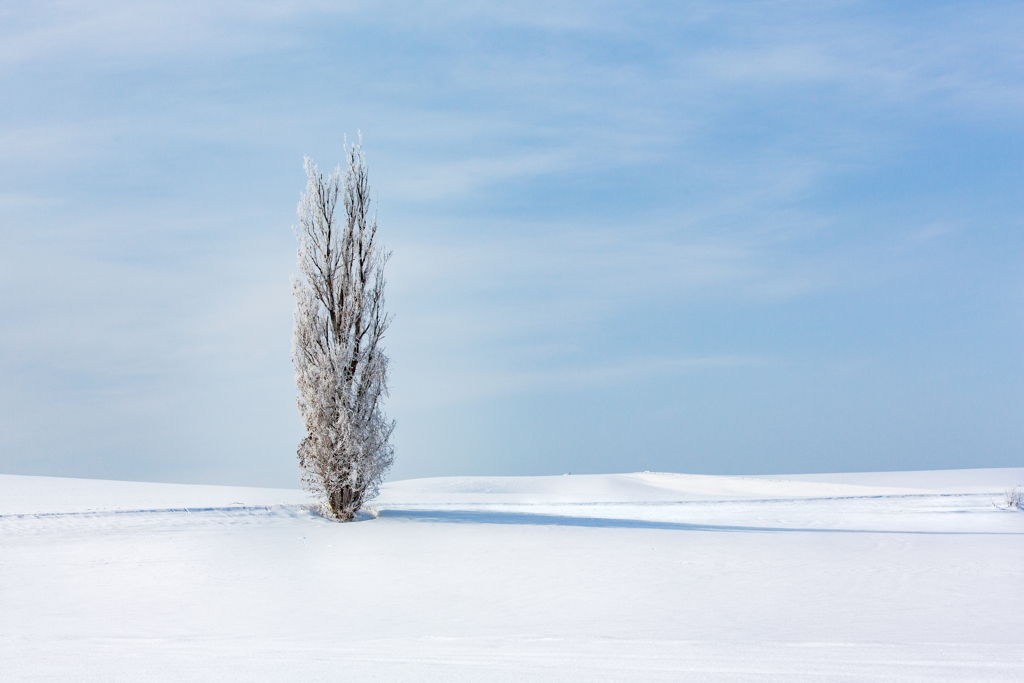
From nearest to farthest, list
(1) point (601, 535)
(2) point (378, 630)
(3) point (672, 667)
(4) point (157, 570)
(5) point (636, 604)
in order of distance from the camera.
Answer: (3) point (672, 667) → (2) point (378, 630) → (5) point (636, 604) → (4) point (157, 570) → (1) point (601, 535)

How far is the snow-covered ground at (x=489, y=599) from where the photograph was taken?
6.04 metres

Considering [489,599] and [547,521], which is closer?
[489,599]

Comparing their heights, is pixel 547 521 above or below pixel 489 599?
above

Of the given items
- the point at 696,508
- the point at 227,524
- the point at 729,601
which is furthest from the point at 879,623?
the point at 696,508

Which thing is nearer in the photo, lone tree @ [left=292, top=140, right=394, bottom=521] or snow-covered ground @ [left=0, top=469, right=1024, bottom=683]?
snow-covered ground @ [left=0, top=469, right=1024, bottom=683]

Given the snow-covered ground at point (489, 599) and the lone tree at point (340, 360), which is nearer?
the snow-covered ground at point (489, 599)

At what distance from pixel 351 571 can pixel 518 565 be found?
7.42ft

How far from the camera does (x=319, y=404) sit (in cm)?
1441

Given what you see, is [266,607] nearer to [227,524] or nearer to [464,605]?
[464,605]

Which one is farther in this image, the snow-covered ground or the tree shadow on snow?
the tree shadow on snow

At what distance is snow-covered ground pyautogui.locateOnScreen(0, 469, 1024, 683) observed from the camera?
6035 millimetres

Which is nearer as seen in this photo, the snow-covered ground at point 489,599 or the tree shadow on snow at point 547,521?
the snow-covered ground at point 489,599

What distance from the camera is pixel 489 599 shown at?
913cm

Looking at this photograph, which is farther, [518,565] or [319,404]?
[319,404]
